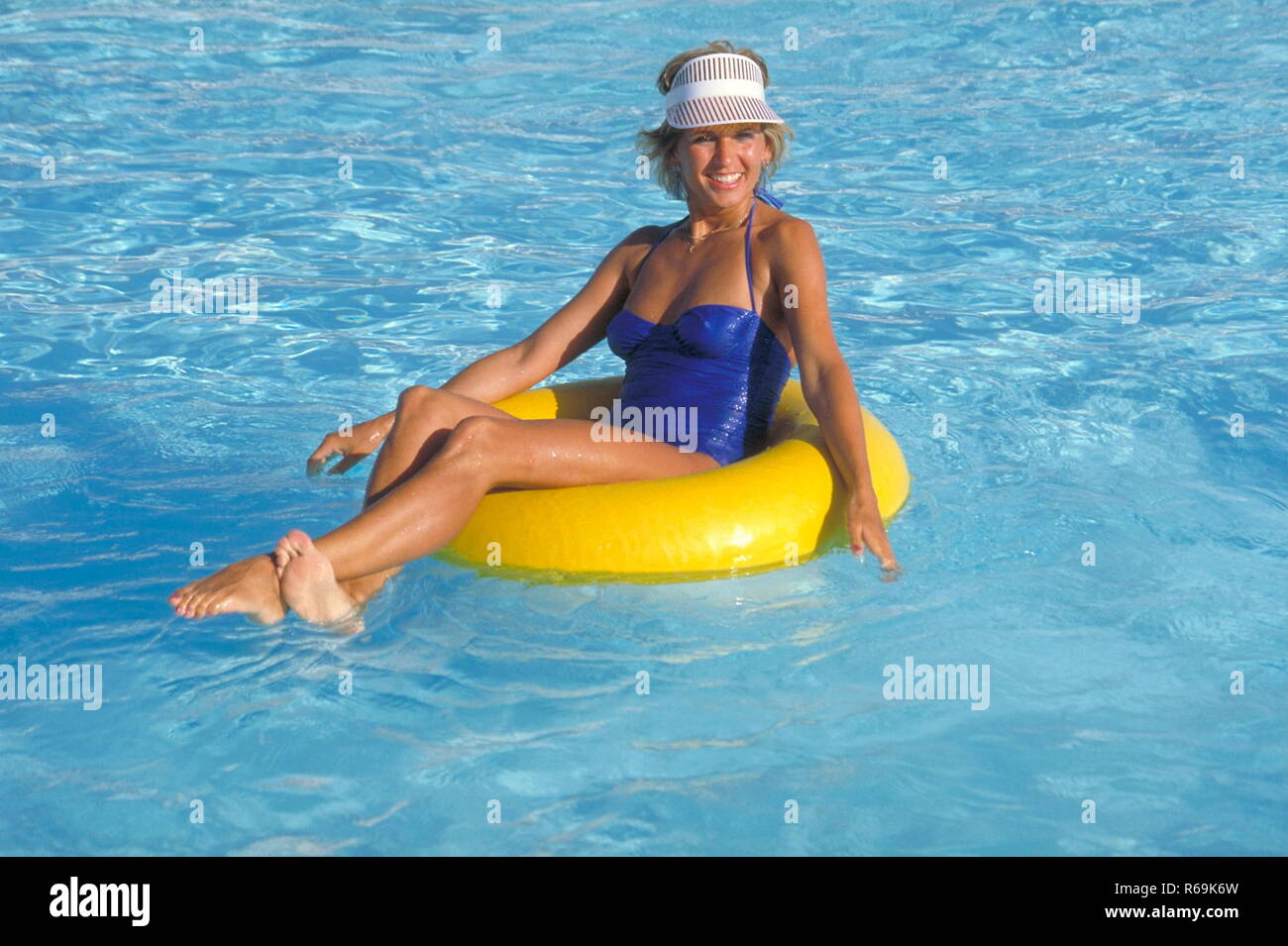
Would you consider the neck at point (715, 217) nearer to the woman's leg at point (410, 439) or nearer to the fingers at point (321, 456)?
the woman's leg at point (410, 439)

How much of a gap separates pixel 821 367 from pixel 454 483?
1.08 meters

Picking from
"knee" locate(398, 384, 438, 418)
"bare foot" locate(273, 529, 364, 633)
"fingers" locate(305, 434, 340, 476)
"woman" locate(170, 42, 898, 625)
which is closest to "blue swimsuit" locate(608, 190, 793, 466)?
"woman" locate(170, 42, 898, 625)

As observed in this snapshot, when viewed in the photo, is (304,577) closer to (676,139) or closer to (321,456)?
(321,456)

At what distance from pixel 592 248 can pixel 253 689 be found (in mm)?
4370

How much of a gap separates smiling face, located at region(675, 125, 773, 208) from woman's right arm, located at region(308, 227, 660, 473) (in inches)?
14.2

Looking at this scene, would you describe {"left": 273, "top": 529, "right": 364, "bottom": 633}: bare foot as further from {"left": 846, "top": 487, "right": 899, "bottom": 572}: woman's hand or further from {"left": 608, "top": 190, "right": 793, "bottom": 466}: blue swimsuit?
{"left": 846, "top": 487, "right": 899, "bottom": 572}: woman's hand

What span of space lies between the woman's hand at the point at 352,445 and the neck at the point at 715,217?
1105mm

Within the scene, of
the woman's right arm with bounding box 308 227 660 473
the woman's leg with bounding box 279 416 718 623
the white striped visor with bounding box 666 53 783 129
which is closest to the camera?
the woman's leg with bounding box 279 416 718 623

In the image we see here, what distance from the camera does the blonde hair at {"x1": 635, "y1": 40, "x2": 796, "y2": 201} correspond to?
173 inches

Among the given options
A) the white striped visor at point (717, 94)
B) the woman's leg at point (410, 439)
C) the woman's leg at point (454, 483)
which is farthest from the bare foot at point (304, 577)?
the white striped visor at point (717, 94)

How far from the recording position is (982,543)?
450 centimetres

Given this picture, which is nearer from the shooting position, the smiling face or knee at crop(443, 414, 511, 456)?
knee at crop(443, 414, 511, 456)
